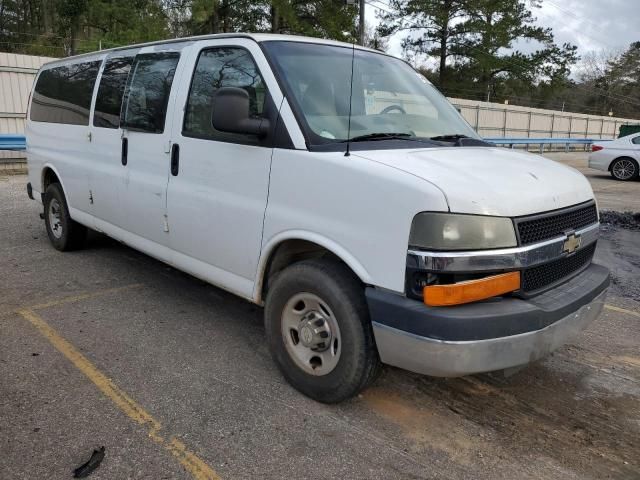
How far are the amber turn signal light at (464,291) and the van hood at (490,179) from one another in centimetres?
33

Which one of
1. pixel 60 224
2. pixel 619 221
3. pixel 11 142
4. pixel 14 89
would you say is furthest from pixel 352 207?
pixel 14 89

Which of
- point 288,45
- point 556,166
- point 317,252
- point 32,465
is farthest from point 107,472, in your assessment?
point 556,166

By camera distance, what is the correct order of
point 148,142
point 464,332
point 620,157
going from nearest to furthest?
point 464,332 < point 148,142 < point 620,157

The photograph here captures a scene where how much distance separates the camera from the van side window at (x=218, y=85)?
3.45 meters

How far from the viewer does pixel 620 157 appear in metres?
15.5

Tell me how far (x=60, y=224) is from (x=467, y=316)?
519cm

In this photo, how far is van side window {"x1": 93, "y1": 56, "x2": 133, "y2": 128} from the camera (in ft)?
15.7

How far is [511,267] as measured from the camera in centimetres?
266

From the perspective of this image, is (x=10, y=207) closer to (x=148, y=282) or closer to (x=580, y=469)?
(x=148, y=282)

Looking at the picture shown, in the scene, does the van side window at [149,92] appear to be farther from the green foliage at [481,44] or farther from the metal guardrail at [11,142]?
the green foliage at [481,44]

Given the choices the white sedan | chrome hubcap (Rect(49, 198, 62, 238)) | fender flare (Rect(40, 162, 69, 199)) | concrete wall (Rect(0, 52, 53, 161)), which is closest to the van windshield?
fender flare (Rect(40, 162, 69, 199))

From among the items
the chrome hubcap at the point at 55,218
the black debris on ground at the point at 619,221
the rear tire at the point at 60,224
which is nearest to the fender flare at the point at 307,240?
the rear tire at the point at 60,224

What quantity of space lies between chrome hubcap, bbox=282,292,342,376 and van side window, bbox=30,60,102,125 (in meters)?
3.23

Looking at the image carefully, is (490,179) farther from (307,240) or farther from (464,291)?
(307,240)
